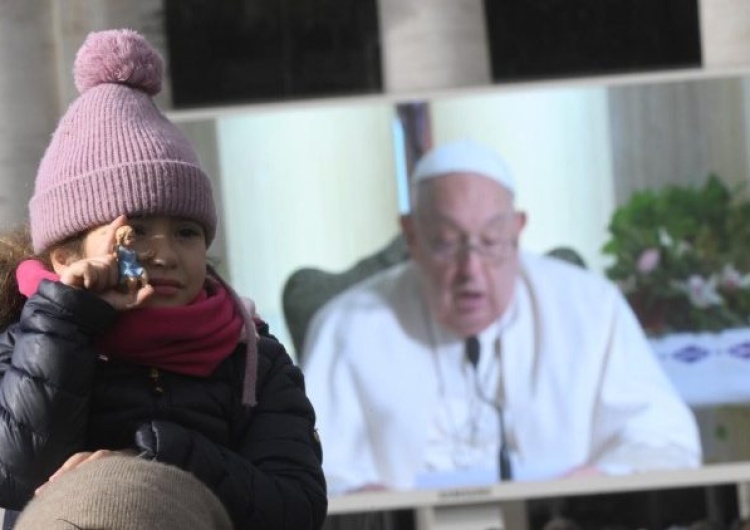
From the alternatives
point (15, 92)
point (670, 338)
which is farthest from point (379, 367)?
point (15, 92)

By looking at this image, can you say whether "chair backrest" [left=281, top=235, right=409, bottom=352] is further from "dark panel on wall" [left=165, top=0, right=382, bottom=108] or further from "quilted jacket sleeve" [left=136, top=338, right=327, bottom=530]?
"quilted jacket sleeve" [left=136, top=338, right=327, bottom=530]

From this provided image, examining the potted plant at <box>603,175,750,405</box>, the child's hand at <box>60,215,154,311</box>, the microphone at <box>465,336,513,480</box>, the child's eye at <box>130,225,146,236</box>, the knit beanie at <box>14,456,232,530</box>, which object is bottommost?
the microphone at <box>465,336,513,480</box>

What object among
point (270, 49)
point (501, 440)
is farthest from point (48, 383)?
point (270, 49)

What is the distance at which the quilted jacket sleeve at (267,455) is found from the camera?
2.71 m

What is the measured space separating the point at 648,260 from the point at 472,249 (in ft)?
2.76

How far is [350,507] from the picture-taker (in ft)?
34.9

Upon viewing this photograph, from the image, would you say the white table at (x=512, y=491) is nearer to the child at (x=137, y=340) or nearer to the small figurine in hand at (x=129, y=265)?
the child at (x=137, y=340)

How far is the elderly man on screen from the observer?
10695 millimetres

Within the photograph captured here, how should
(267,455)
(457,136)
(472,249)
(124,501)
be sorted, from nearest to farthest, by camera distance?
(124,501)
(267,455)
(472,249)
(457,136)

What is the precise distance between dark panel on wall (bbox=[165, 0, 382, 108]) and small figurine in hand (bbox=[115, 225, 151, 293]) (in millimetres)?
10320

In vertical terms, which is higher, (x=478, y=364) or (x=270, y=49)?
(x=270, y=49)

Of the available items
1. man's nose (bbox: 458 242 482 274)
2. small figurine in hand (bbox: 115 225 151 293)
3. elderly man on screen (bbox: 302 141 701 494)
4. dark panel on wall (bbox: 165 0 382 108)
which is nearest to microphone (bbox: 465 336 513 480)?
elderly man on screen (bbox: 302 141 701 494)

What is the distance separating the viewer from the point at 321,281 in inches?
440

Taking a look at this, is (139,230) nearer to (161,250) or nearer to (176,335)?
(161,250)
